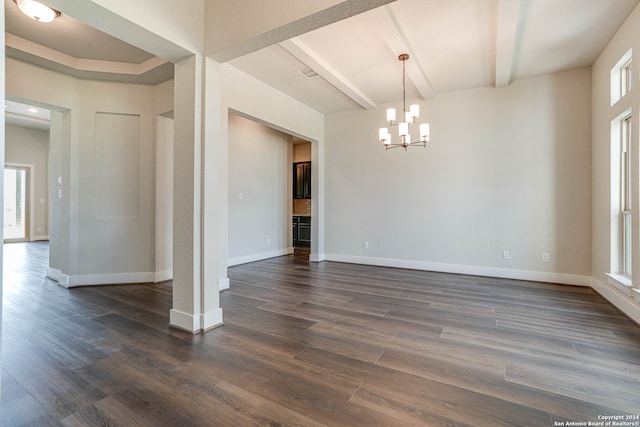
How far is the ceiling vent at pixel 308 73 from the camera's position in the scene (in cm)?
401

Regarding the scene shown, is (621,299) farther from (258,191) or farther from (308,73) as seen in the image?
(258,191)

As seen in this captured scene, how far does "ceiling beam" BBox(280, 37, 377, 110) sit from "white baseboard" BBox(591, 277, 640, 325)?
160 inches

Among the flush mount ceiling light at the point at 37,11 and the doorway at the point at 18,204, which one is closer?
the flush mount ceiling light at the point at 37,11

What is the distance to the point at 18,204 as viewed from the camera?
8.48 metres

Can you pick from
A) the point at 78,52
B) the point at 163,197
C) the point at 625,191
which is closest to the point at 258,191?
the point at 163,197

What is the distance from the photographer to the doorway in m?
8.41

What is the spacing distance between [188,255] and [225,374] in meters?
1.08

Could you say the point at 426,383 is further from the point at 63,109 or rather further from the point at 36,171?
the point at 36,171

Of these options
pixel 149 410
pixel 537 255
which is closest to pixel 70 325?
pixel 149 410

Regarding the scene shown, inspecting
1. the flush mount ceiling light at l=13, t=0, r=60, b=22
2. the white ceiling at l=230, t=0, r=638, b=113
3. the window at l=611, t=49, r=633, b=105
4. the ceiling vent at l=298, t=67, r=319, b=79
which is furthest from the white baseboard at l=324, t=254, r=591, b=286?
the flush mount ceiling light at l=13, t=0, r=60, b=22

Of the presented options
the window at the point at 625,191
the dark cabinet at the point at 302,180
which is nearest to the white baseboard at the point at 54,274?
the dark cabinet at the point at 302,180

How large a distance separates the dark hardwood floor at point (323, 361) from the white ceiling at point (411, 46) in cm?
257

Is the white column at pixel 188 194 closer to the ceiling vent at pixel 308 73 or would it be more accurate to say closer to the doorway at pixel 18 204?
the ceiling vent at pixel 308 73

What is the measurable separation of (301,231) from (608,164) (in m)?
5.83
